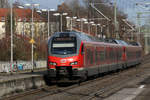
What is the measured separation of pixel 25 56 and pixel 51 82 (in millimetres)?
28510

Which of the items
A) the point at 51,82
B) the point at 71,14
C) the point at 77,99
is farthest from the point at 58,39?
the point at 71,14

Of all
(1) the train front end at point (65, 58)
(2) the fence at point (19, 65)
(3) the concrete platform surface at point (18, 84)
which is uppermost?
(1) the train front end at point (65, 58)

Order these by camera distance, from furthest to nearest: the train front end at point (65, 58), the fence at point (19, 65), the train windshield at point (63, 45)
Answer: the fence at point (19, 65) < the train windshield at point (63, 45) < the train front end at point (65, 58)

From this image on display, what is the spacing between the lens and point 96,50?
26.5 meters

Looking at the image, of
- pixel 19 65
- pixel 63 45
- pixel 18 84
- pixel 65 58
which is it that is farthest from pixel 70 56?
pixel 19 65

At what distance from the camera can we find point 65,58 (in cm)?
2155

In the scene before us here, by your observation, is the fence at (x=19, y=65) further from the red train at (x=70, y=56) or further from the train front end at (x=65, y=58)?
the train front end at (x=65, y=58)

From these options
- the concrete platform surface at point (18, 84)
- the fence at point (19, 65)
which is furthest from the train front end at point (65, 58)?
the fence at point (19, 65)

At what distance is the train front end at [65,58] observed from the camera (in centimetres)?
2156

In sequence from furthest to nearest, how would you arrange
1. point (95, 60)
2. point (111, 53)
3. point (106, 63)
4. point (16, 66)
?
point (16, 66)
point (111, 53)
point (106, 63)
point (95, 60)

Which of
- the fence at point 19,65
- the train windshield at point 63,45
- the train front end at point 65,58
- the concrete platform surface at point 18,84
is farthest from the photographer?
the fence at point 19,65

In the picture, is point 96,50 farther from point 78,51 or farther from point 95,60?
point 78,51

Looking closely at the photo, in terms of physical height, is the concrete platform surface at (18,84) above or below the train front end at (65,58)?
below

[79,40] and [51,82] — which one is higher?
[79,40]
